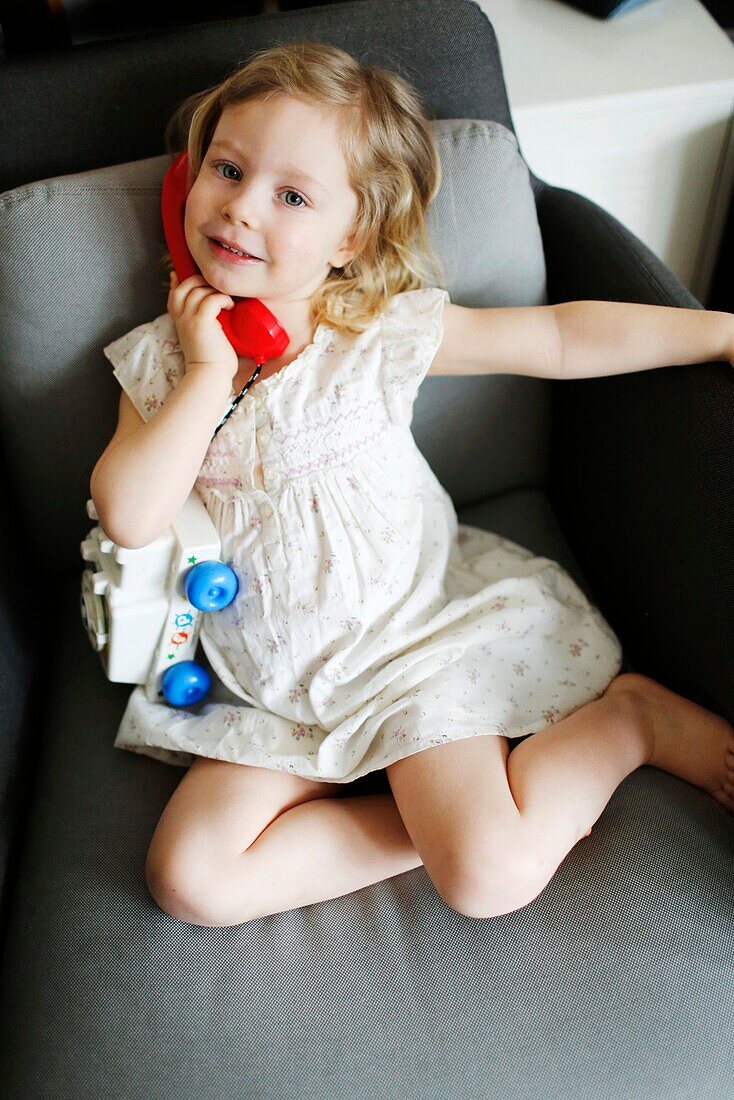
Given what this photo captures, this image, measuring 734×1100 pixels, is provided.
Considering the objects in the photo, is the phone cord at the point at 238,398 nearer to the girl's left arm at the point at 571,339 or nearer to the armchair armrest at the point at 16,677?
the girl's left arm at the point at 571,339

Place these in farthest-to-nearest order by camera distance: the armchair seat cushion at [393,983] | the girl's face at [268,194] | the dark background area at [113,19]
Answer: the dark background area at [113,19] < the girl's face at [268,194] < the armchair seat cushion at [393,983]

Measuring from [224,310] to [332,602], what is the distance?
1.16ft

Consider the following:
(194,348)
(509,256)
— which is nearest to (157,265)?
(194,348)

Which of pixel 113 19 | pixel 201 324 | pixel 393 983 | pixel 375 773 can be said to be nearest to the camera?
pixel 393 983

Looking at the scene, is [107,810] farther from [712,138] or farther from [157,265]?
[712,138]

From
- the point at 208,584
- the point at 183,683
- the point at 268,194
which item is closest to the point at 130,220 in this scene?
the point at 268,194

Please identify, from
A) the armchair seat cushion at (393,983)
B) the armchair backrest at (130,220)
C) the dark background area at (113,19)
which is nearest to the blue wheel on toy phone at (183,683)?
the armchair seat cushion at (393,983)

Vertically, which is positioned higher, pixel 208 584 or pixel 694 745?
pixel 208 584

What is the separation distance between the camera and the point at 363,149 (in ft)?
3.55

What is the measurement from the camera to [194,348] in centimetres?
108

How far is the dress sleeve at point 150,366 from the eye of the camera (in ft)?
3.68

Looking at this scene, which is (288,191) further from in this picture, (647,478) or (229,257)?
(647,478)

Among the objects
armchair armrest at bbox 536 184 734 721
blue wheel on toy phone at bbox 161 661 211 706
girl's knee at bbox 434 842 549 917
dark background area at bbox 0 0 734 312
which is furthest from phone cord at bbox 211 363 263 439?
dark background area at bbox 0 0 734 312

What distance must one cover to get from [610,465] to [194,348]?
1.77ft
